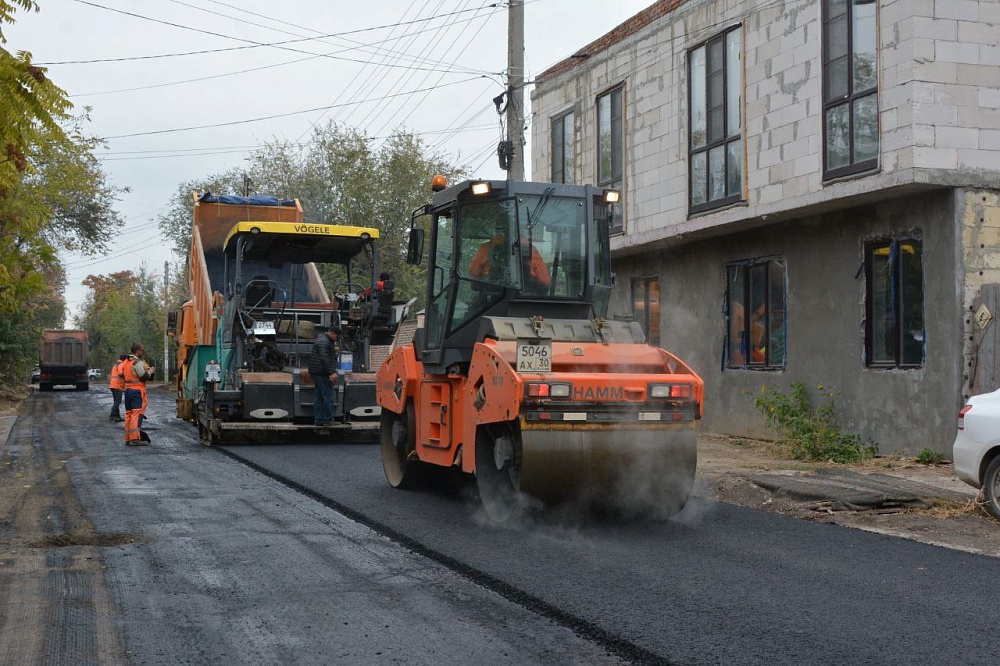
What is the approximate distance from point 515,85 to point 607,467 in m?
11.6

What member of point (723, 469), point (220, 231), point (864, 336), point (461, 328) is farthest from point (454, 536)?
point (220, 231)

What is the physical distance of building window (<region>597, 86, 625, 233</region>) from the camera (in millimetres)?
19781

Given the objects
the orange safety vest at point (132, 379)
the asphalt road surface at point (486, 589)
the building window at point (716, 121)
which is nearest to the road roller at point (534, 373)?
the asphalt road surface at point (486, 589)

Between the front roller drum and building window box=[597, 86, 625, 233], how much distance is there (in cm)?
1125

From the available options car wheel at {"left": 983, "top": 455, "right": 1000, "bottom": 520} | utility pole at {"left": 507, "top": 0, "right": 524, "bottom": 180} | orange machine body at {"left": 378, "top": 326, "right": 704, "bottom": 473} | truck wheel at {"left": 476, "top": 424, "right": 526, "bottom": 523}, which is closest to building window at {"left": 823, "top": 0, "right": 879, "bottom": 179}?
car wheel at {"left": 983, "top": 455, "right": 1000, "bottom": 520}

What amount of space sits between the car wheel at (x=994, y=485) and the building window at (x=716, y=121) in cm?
771

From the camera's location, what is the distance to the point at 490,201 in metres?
9.75

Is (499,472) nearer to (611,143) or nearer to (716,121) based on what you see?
(716,121)

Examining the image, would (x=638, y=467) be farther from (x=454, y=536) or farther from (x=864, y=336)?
(x=864, y=336)

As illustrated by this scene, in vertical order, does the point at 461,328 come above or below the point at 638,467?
above

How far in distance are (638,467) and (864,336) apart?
22.1ft

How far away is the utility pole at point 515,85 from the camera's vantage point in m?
18.1

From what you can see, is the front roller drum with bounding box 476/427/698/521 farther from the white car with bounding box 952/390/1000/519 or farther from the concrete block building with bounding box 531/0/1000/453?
the concrete block building with bounding box 531/0/1000/453

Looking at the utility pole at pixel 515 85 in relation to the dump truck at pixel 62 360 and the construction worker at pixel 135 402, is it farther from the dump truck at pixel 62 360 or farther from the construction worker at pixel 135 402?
the dump truck at pixel 62 360
